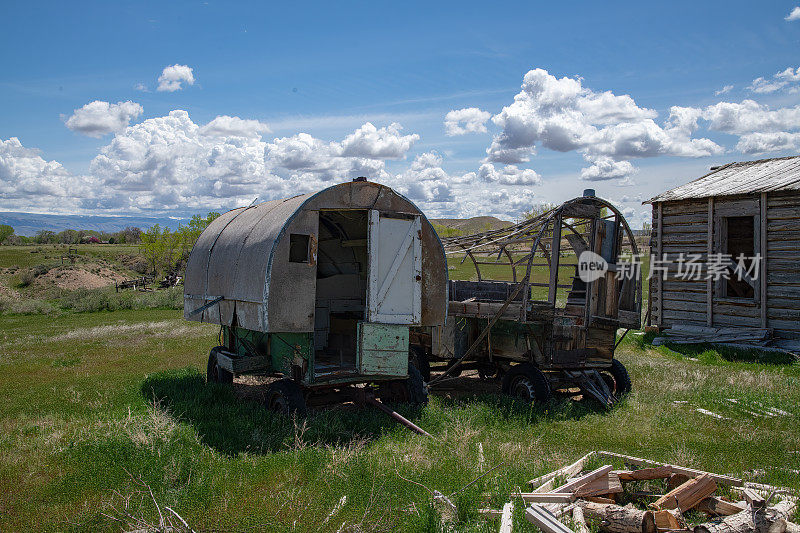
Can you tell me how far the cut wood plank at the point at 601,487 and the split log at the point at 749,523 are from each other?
0.88 meters

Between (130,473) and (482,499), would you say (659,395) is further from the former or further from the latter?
(130,473)

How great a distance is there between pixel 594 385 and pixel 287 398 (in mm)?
5197

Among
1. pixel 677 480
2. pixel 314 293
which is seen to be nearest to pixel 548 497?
pixel 677 480

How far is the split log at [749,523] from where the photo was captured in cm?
446

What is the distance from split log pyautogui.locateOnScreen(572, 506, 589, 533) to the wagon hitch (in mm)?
2640

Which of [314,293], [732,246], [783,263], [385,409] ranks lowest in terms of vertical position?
[385,409]

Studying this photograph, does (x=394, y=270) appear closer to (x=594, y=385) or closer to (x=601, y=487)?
(x=594, y=385)

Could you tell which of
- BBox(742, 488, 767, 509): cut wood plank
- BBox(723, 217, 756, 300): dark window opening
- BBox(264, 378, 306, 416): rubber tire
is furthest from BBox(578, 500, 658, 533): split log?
BBox(723, 217, 756, 300): dark window opening

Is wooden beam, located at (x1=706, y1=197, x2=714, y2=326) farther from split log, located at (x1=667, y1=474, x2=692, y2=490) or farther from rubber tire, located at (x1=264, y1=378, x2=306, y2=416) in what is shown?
rubber tire, located at (x1=264, y1=378, x2=306, y2=416)

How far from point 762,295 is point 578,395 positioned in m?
7.46

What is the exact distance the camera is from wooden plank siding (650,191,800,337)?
1418 cm

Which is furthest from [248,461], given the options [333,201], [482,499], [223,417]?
[333,201]

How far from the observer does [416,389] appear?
9.08 m

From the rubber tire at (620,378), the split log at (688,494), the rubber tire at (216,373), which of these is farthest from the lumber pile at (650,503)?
the rubber tire at (216,373)
